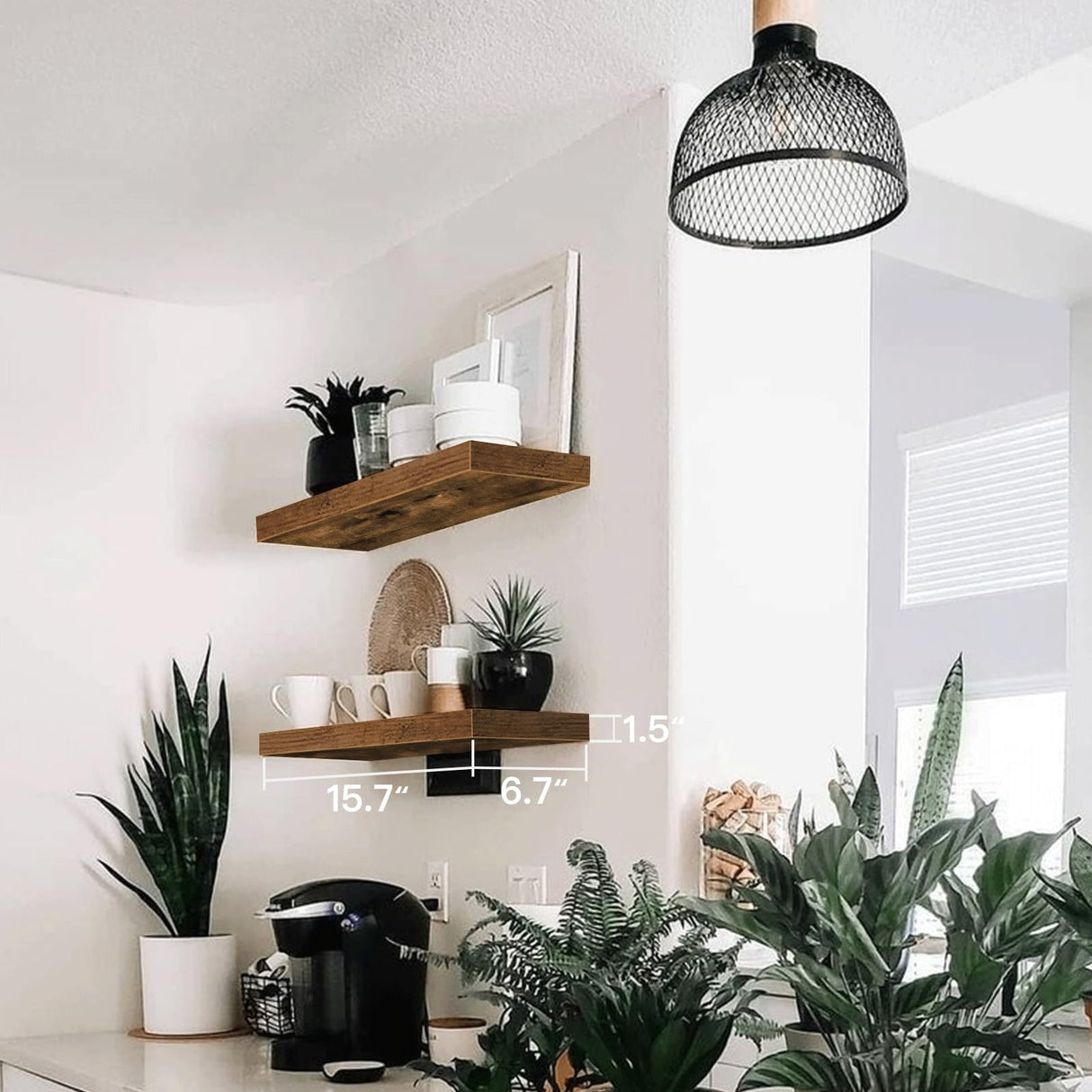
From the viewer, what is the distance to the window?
17.7 feet

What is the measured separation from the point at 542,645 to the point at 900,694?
11.4 feet

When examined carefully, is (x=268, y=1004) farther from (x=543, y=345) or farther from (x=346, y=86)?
(x=346, y=86)

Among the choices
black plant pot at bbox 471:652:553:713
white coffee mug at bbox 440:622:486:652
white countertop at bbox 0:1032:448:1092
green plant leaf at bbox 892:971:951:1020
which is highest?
white coffee mug at bbox 440:622:486:652

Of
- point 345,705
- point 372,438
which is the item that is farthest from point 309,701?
point 372,438

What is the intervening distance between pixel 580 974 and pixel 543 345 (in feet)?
4.08

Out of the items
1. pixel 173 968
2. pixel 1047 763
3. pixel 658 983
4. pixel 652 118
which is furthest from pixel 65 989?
pixel 1047 763

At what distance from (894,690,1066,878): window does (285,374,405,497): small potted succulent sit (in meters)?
3.10

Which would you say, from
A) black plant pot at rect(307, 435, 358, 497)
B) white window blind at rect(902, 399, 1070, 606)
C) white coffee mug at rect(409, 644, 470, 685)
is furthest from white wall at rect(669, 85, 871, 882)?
white window blind at rect(902, 399, 1070, 606)

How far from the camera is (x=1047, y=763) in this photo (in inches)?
215

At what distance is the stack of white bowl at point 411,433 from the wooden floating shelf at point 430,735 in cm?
45

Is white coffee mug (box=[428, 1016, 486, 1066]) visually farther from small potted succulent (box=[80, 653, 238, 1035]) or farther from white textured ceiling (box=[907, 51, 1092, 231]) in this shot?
white textured ceiling (box=[907, 51, 1092, 231])

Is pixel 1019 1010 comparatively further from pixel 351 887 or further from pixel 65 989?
pixel 65 989

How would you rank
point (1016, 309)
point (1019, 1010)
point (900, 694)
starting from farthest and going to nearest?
point (900, 694) < point (1016, 309) < point (1019, 1010)

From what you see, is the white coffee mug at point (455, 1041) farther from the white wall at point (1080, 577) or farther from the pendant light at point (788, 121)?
the white wall at point (1080, 577)
